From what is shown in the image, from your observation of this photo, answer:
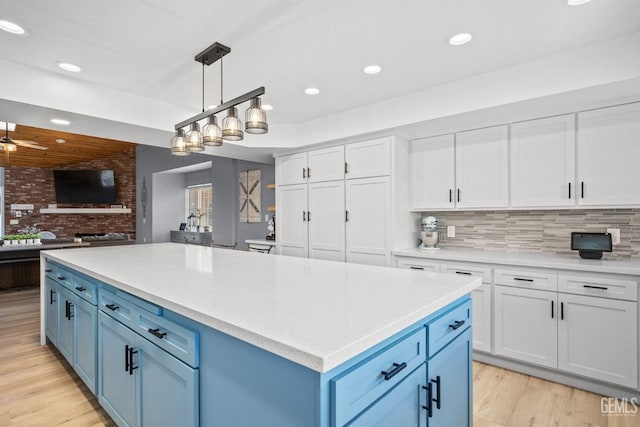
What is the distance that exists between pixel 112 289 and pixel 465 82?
306cm

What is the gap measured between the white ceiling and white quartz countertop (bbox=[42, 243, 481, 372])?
1.52 m

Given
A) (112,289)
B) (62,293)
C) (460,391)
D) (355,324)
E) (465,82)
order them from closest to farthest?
1. (355,324)
2. (460,391)
3. (112,289)
4. (62,293)
5. (465,82)

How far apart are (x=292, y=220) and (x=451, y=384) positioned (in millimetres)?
3229

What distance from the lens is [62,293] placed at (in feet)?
8.87

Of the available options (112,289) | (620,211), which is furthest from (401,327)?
(620,211)

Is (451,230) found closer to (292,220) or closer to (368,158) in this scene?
(368,158)

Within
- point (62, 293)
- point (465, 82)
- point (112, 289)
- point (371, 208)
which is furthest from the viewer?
point (371, 208)

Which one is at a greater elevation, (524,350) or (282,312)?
(282,312)

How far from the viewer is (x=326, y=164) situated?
412 centimetres

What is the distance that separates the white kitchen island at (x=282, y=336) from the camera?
0.93 meters

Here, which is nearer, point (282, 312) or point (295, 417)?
point (295, 417)

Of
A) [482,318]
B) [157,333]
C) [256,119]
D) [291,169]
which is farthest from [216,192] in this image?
[157,333]

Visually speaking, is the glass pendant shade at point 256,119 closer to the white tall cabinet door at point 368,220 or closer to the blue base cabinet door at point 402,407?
the blue base cabinet door at point 402,407

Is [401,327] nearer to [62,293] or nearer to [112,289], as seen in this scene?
[112,289]
